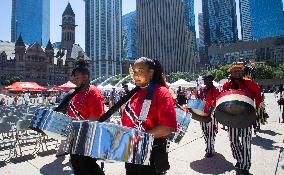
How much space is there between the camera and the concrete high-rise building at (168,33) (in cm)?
13975

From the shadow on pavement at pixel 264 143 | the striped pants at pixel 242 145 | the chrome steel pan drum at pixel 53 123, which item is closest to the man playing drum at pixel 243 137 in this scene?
the striped pants at pixel 242 145

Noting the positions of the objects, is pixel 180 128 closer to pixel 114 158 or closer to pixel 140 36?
pixel 114 158

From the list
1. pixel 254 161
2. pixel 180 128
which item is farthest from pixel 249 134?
pixel 180 128

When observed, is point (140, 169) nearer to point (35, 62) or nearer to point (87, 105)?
point (87, 105)

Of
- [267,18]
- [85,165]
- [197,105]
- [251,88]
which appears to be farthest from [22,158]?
[267,18]

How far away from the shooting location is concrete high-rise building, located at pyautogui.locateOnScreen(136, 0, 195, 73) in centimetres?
13975

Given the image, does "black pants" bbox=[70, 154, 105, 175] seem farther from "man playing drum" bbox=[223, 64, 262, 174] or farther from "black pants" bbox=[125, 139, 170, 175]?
"man playing drum" bbox=[223, 64, 262, 174]

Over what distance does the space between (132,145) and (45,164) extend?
4.66 meters

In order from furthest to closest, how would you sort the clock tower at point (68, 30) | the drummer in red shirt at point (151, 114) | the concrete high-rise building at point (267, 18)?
the concrete high-rise building at point (267, 18)
the clock tower at point (68, 30)
the drummer in red shirt at point (151, 114)

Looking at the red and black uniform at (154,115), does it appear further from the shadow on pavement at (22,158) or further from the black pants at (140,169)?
the shadow on pavement at (22,158)

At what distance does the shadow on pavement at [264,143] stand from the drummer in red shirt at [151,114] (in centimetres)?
563

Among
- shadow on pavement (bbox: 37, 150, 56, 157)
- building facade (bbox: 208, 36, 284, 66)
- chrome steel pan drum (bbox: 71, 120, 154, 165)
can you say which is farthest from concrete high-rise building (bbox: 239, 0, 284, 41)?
chrome steel pan drum (bbox: 71, 120, 154, 165)

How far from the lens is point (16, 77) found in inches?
3324

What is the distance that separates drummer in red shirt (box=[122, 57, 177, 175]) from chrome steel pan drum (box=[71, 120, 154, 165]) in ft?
1.10
